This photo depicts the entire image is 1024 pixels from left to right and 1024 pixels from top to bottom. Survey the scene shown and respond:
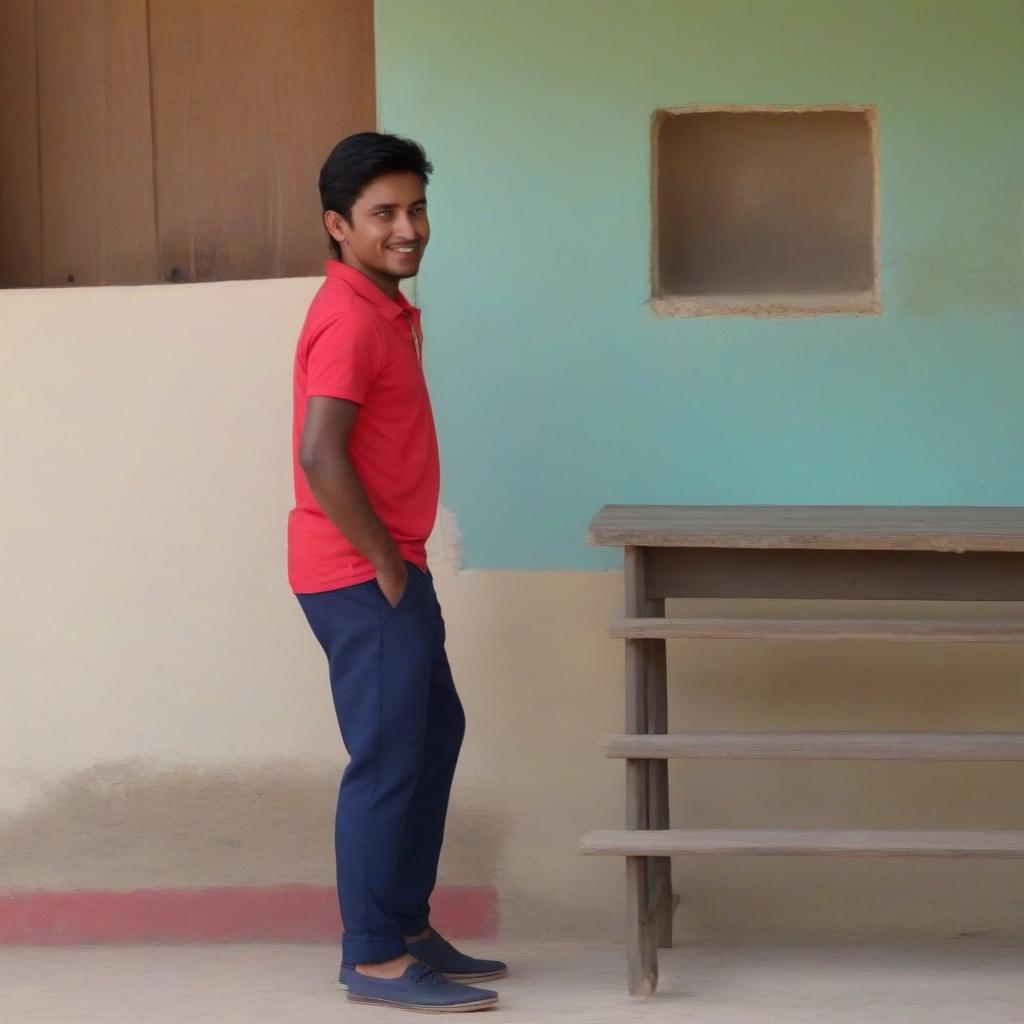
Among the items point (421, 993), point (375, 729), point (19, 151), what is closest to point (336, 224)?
point (375, 729)

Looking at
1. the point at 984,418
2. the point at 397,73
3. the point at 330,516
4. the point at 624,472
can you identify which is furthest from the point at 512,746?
the point at 397,73

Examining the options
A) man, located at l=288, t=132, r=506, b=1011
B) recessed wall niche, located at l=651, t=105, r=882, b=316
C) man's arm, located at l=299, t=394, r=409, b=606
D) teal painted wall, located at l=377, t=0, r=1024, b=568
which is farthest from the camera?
recessed wall niche, located at l=651, t=105, r=882, b=316

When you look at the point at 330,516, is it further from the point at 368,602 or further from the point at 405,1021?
the point at 405,1021

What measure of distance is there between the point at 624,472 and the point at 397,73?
103 centimetres

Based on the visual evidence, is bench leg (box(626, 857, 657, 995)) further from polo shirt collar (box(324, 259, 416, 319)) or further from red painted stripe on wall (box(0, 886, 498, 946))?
polo shirt collar (box(324, 259, 416, 319))

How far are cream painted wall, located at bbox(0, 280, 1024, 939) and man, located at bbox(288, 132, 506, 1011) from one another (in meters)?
0.57

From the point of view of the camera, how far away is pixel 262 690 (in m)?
3.55

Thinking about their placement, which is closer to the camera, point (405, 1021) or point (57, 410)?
point (405, 1021)

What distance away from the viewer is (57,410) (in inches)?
140

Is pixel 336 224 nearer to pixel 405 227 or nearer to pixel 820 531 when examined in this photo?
pixel 405 227

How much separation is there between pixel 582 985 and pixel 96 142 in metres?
2.27

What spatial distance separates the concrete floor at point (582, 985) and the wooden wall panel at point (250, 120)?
1603 millimetres

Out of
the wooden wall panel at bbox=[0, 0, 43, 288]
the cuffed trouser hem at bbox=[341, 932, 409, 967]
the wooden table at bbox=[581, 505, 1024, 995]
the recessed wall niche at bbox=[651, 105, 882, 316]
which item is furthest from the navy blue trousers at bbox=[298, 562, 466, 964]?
the wooden wall panel at bbox=[0, 0, 43, 288]

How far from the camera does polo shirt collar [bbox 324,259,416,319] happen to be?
113 inches
